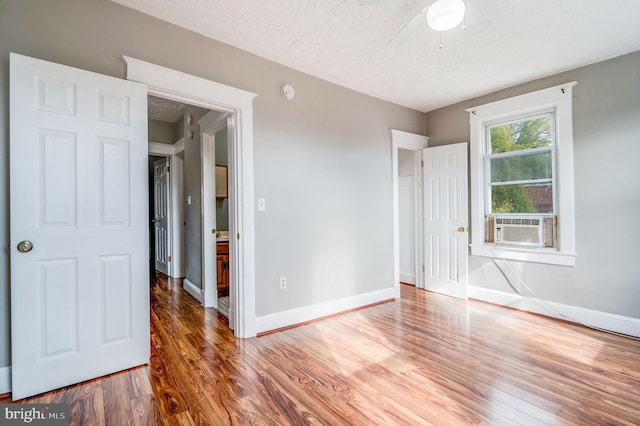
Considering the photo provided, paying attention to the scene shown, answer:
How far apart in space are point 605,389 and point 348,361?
1.71 metres

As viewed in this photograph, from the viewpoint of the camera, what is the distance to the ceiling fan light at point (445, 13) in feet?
5.55

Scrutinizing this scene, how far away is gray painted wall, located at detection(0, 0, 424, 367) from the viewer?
1.93 m

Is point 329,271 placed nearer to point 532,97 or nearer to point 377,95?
point 377,95

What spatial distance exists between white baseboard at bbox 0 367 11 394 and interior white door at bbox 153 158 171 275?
3.29m

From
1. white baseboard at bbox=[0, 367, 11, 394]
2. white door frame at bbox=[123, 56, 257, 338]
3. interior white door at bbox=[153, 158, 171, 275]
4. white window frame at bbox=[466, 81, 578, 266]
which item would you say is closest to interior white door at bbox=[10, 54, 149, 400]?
white baseboard at bbox=[0, 367, 11, 394]

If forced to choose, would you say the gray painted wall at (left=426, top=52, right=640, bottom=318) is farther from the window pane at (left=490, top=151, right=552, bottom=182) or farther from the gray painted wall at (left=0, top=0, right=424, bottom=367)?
the gray painted wall at (left=0, top=0, right=424, bottom=367)

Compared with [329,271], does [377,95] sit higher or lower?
higher

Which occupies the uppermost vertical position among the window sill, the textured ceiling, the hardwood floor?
the textured ceiling

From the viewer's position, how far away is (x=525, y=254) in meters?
3.50

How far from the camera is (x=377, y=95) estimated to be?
3.85m

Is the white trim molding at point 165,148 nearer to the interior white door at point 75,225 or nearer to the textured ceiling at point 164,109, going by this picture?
the textured ceiling at point 164,109

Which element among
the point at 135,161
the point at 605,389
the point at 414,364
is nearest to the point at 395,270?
the point at 414,364

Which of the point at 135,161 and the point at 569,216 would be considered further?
the point at 569,216

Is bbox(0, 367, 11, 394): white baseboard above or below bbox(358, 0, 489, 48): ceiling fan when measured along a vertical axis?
below
